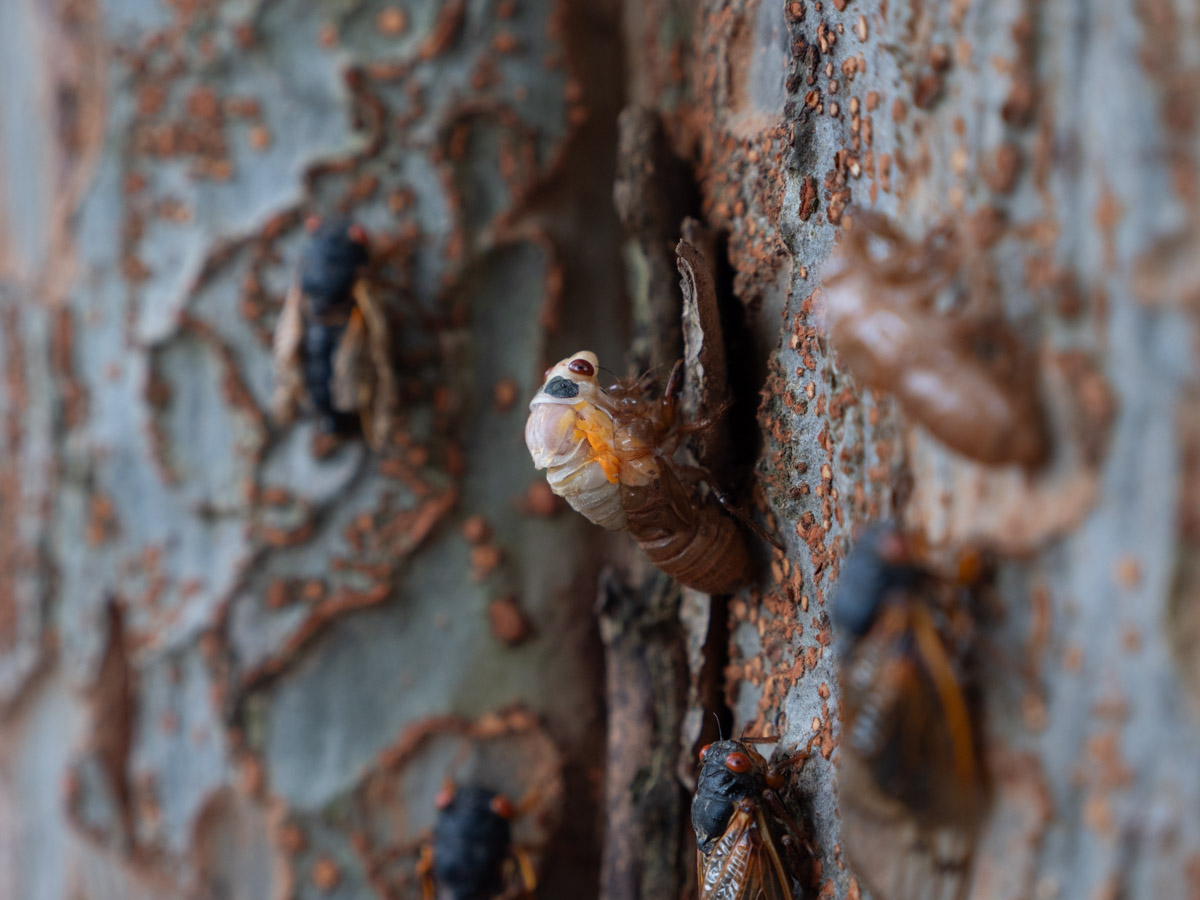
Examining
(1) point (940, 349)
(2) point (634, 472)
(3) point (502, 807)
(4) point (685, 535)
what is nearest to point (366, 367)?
(2) point (634, 472)

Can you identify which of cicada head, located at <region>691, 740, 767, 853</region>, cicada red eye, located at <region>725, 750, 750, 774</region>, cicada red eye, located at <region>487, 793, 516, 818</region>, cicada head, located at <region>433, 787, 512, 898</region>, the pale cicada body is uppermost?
the pale cicada body

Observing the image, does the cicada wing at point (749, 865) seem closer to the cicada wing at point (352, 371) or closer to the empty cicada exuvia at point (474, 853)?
the empty cicada exuvia at point (474, 853)

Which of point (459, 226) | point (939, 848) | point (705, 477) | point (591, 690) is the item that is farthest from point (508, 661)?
point (939, 848)

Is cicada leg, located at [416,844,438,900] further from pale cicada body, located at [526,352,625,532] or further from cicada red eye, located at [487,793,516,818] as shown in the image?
pale cicada body, located at [526,352,625,532]

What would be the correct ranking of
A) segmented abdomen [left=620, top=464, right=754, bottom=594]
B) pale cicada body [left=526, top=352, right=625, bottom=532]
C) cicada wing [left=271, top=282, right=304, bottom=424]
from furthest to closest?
cicada wing [left=271, top=282, right=304, bottom=424] < pale cicada body [left=526, top=352, right=625, bottom=532] < segmented abdomen [left=620, top=464, right=754, bottom=594]

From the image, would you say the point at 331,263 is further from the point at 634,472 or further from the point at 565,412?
the point at 634,472

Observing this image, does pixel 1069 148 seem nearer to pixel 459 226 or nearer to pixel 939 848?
pixel 939 848

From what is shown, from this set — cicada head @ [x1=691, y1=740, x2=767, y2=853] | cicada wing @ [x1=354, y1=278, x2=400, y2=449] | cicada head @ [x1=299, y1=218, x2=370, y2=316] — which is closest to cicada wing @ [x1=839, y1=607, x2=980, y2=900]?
cicada head @ [x1=691, y1=740, x2=767, y2=853]
